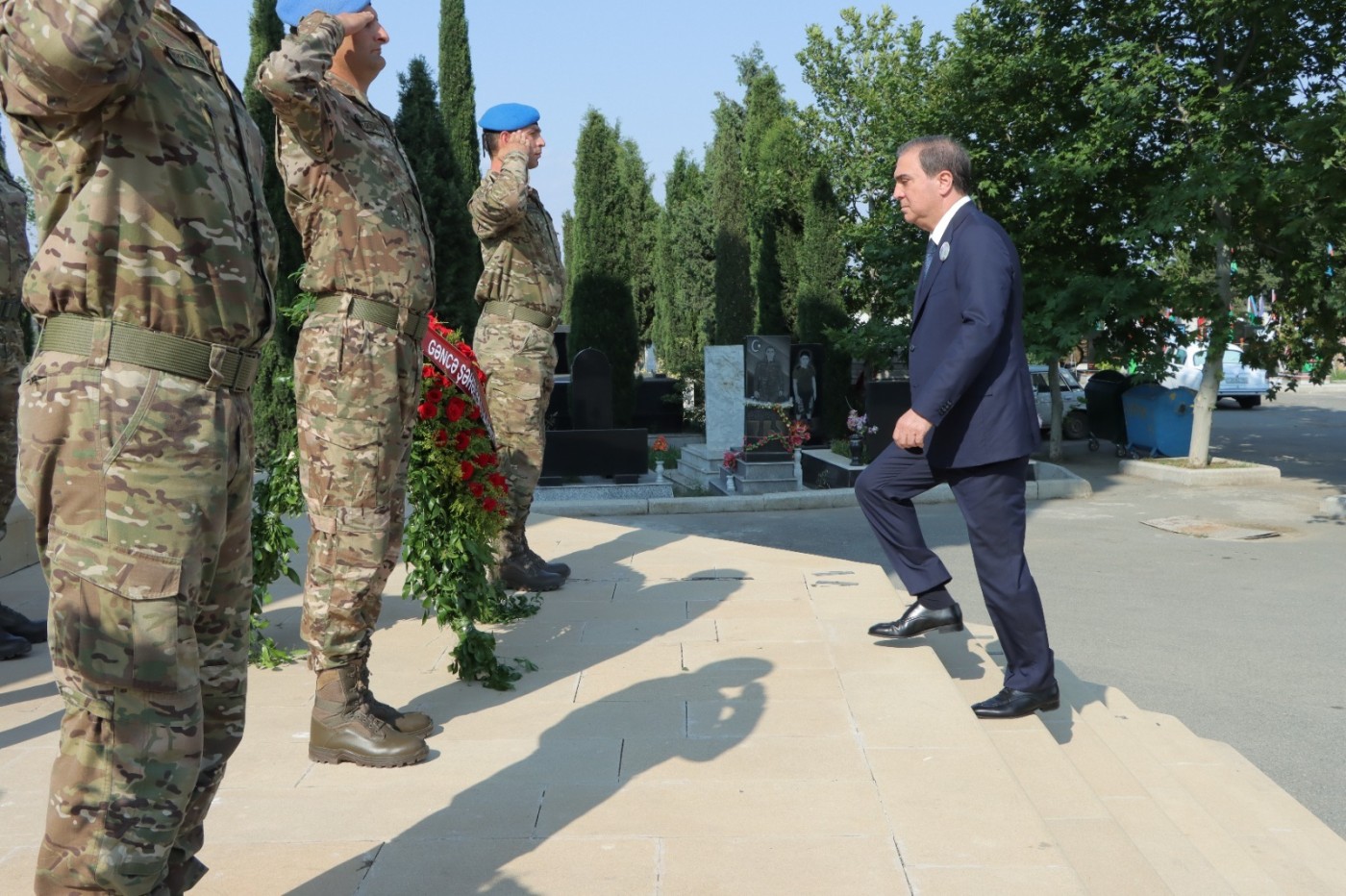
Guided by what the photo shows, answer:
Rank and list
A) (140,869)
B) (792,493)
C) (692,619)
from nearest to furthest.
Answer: (140,869), (692,619), (792,493)

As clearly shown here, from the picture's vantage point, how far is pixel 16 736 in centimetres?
409

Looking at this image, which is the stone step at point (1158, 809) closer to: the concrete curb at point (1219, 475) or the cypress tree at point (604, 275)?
the concrete curb at point (1219, 475)

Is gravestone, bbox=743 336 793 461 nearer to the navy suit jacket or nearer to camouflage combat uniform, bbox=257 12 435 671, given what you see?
the navy suit jacket

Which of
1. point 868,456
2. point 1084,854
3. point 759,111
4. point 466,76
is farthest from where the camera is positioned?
point 759,111

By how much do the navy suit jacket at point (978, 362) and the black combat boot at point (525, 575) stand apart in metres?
2.48

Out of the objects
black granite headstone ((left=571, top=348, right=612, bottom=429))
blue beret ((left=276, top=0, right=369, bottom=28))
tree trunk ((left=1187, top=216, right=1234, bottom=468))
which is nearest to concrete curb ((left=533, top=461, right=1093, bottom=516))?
black granite headstone ((left=571, top=348, right=612, bottom=429))

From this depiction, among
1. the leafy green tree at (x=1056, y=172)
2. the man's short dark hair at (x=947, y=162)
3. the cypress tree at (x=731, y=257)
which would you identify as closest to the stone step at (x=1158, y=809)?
the man's short dark hair at (x=947, y=162)

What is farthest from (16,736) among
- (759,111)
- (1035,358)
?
(759,111)

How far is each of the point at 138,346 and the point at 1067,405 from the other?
21.0 meters

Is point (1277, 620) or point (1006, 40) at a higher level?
point (1006, 40)

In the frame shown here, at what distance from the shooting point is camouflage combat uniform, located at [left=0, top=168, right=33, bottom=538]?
5.20 meters

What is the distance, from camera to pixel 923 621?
199 inches

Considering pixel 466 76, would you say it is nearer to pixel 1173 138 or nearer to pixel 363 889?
pixel 1173 138

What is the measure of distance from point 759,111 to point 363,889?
2767cm
